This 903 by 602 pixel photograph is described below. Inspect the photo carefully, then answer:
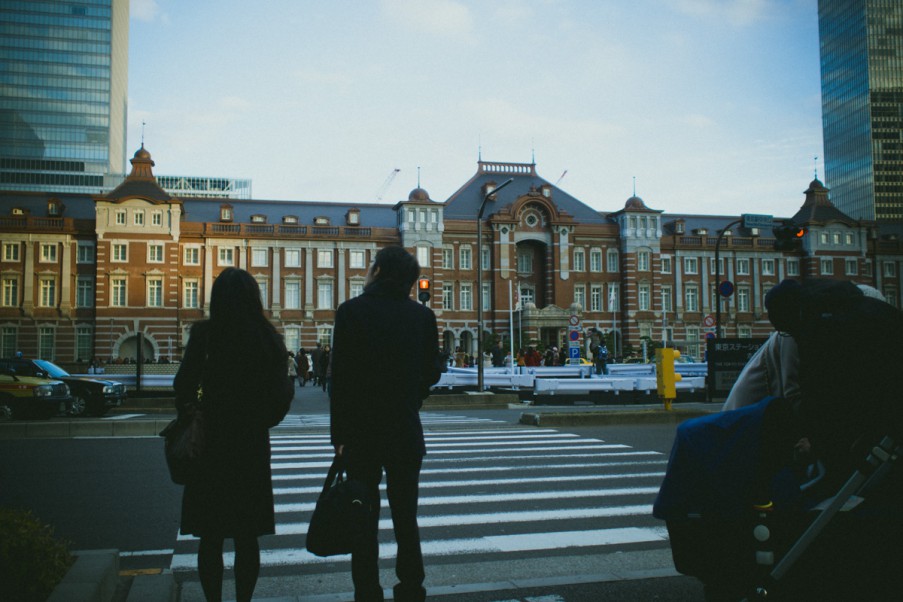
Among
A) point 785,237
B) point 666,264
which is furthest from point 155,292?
point 785,237

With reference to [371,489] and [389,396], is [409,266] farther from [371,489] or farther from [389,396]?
[371,489]

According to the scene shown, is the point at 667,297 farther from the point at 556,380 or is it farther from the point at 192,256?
the point at 556,380

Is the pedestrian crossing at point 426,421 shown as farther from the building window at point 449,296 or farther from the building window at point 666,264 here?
the building window at point 666,264

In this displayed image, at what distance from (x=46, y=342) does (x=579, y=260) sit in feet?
122

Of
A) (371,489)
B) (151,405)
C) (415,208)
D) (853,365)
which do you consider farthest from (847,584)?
(415,208)

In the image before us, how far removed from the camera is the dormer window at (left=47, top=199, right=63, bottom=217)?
2041 inches

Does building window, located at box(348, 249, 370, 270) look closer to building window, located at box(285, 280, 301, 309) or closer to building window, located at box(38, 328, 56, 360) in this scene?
building window, located at box(285, 280, 301, 309)

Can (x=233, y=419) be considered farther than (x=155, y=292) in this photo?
No

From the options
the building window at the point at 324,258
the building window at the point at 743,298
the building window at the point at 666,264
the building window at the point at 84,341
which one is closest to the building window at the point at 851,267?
the building window at the point at 743,298

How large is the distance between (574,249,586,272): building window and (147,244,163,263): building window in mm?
29344

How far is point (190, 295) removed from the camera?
171 ft

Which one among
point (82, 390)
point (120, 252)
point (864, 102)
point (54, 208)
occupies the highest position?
point (864, 102)

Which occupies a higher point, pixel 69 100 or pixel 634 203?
pixel 69 100

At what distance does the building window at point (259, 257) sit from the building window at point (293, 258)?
4.50 ft
